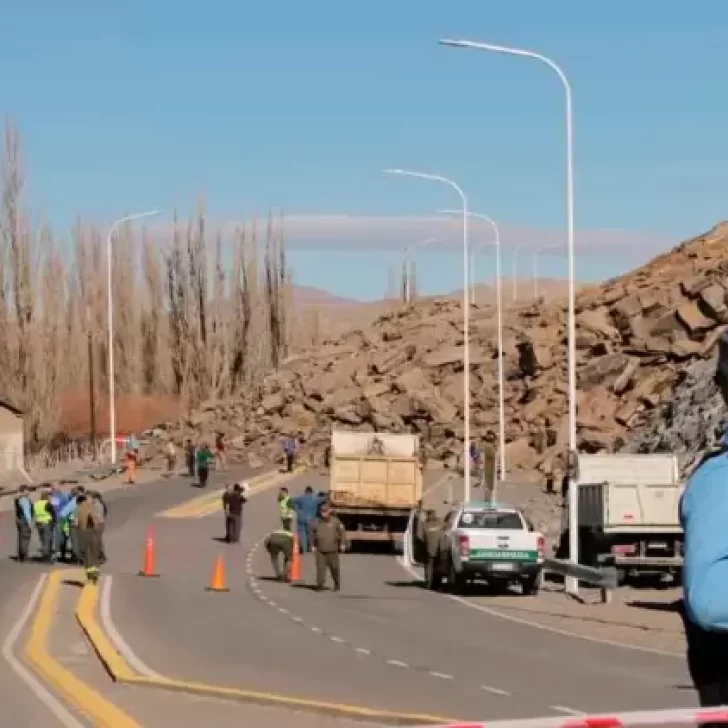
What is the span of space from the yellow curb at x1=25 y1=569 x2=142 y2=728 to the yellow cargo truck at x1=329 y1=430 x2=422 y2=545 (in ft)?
64.1

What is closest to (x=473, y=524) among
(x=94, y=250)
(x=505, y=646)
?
(x=505, y=646)

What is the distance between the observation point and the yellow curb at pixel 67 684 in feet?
Answer: 40.7

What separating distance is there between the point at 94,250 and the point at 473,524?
77833mm

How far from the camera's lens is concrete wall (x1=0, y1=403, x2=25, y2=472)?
70.0m

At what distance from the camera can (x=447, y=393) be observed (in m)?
94.2

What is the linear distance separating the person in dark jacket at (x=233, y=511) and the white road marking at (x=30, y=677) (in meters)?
17.0

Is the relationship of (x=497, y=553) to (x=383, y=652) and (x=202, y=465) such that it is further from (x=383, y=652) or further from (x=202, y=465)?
(x=202, y=465)

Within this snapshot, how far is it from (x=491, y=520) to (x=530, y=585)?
1.50 metres

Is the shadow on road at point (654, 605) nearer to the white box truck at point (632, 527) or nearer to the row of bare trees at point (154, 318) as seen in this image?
the white box truck at point (632, 527)

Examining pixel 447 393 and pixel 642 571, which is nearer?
pixel 642 571

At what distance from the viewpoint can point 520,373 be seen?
8975 cm

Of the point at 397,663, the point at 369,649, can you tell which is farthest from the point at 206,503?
the point at 397,663

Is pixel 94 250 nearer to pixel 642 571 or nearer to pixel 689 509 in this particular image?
pixel 642 571

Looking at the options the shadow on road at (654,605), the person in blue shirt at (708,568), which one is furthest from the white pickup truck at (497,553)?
the person in blue shirt at (708,568)
